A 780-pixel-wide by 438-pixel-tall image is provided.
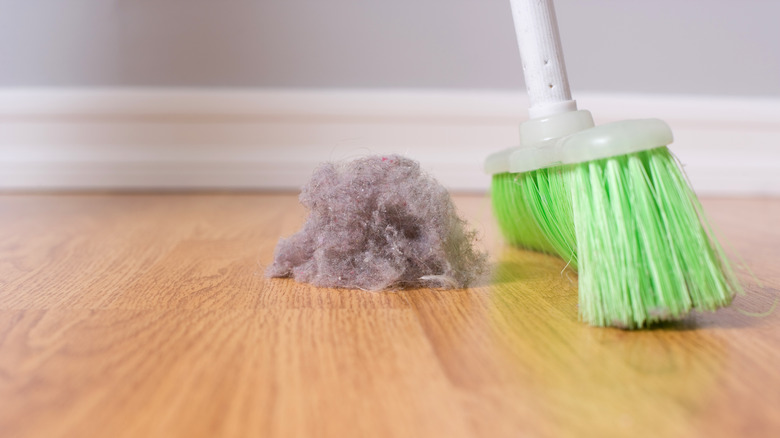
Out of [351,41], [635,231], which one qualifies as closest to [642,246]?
[635,231]

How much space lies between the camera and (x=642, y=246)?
519 millimetres

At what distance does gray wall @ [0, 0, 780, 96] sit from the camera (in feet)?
5.45

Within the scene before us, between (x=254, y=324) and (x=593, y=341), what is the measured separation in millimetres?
252

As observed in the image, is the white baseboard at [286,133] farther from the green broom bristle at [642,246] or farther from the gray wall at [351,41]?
the green broom bristle at [642,246]

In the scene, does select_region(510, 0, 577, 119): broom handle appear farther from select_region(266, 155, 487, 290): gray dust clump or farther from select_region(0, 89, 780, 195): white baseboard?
select_region(0, 89, 780, 195): white baseboard

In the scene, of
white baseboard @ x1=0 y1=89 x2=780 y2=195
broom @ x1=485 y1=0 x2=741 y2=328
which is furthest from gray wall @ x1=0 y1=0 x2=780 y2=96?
broom @ x1=485 y1=0 x2=741 y2=328

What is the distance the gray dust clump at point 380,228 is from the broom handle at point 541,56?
16 centimetres

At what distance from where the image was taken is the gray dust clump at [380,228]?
2.14ft

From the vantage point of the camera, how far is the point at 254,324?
1.72ft

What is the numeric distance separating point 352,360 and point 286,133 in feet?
4.31

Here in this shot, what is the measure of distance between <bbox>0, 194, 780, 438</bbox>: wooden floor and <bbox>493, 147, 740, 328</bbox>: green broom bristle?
2cm

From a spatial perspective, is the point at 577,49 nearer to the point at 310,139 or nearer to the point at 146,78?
the point at 310,139

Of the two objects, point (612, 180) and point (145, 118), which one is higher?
point (145, 118)

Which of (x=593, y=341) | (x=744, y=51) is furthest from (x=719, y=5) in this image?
(x=593, y=341)
